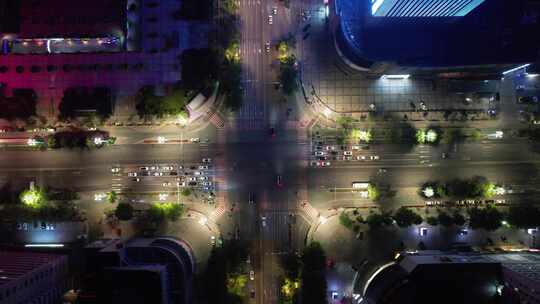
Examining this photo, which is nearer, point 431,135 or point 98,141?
point 98,141

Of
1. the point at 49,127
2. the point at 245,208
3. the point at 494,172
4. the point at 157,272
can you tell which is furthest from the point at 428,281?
the point at 49,127

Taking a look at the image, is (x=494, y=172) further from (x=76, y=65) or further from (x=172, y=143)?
(x=76, y=65)

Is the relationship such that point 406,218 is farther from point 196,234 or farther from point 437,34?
point 196,234

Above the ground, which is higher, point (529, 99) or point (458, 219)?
point (529, 99)

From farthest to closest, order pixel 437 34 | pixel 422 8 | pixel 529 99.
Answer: pixel 529 99 → pixel 437 34 → pixel 422 8

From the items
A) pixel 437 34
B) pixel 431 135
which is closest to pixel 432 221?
pixel 431 135
